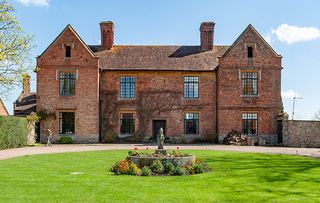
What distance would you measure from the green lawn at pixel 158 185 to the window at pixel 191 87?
66.0 ft

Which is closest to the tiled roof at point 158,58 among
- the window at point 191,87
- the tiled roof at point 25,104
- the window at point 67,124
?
the window at point 191,87

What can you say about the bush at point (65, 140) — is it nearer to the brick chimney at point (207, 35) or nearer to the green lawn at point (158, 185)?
A: the brick chimney at point (207, 35)

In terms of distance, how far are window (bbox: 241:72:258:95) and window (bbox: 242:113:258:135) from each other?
6.66ft

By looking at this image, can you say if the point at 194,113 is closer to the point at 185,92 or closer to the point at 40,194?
the point at 185,92

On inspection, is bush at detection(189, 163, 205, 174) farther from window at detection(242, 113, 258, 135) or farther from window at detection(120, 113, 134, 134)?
window at detection(120, 113, 134, 134)

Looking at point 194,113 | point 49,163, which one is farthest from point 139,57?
point 49,163

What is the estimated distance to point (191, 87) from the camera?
3628cm

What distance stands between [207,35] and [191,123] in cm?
898

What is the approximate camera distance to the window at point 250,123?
3512 cm

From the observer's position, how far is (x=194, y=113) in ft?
118

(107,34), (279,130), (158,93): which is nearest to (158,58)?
(158,93)

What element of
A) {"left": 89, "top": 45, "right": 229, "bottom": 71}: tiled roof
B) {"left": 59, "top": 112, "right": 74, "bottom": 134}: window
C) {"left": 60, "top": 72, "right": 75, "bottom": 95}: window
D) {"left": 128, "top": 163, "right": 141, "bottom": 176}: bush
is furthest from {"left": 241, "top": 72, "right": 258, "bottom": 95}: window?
{"left": 128, "top": 163, "right": 141, "bottom": 176}: bush

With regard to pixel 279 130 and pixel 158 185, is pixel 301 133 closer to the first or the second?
pixel 279 130

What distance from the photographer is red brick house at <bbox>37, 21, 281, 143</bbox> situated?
1382 inches
